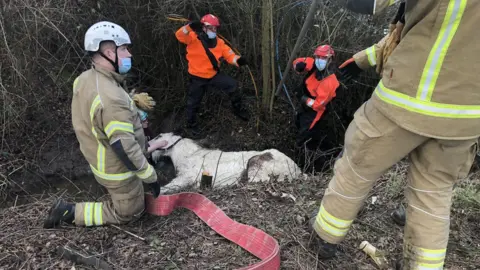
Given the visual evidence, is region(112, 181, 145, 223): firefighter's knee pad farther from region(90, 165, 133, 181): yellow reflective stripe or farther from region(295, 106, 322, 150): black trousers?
region(295, 106, 322, 150): black trousers

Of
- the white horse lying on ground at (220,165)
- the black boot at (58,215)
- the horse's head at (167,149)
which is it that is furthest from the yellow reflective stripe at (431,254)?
the horse's head at (167,149)

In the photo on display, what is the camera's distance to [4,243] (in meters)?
2.67

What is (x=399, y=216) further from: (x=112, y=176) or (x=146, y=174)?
(x=112, y=176)

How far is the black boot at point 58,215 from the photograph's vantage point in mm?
2807

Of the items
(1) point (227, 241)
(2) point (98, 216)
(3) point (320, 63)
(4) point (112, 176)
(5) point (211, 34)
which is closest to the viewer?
(1) point (227, 241)

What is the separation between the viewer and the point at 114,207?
286 centimetres

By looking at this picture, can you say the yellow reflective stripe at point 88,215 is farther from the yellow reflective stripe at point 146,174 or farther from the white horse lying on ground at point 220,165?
the white horse lying on ground at point 220,165

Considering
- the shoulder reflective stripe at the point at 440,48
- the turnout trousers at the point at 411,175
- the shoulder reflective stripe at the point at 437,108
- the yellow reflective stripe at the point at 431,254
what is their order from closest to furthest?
the shoulder reflective stripe at the point at 440,48
the shoulder reflective stripe at the point at 437,108
the turnout trousers at the point at 411,175
the yellow reflective stripe at the point at 431,254

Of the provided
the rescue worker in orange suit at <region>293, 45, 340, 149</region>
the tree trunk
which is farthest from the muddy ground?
the tree trunk

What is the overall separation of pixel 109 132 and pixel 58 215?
2.77ft

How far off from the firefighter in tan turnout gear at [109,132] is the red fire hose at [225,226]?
0.19 metres

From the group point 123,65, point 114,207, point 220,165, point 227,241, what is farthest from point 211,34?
point 227,241

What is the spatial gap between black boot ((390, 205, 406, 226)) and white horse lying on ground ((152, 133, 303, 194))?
107 centimetres

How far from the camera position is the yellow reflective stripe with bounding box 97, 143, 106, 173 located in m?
2.65
